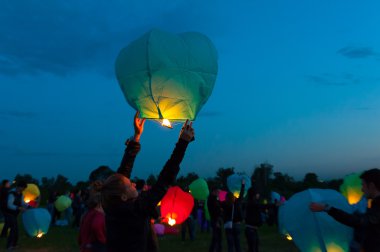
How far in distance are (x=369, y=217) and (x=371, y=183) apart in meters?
0.32

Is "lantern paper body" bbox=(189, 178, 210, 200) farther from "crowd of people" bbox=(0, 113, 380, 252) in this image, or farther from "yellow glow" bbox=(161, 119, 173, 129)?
"yellow glow" bbox=(161, 119, 173, 129)

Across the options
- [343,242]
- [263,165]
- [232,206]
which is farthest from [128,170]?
[263,165]

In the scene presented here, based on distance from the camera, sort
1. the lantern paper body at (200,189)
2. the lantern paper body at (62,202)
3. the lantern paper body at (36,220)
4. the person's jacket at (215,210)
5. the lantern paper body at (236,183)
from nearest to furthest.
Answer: the person's jacket at (215,210), the lantern paper body at (36,220), the lantern paper body at (236,183), the lantern paper body at (200,189), the lantern paper body at (62,202)

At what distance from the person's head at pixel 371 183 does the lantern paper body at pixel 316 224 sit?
1.55 m

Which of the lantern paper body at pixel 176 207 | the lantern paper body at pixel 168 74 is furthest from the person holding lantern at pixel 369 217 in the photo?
the lantern paper body at pixel 176 207

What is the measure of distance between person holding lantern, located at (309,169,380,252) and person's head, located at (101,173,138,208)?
189 centimetres

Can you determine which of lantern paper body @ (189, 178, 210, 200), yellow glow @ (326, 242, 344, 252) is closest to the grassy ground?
lantern paper body @ (189, 178, 210, 200)

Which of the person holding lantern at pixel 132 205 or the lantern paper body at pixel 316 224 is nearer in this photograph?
the person holding lantern at pixel 132 205

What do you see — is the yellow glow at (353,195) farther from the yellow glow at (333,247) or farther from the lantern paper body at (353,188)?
the yellow glow at (333,247)

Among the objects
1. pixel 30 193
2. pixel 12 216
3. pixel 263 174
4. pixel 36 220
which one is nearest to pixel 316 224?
pixel 12 216

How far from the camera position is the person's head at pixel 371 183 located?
405 centimetres

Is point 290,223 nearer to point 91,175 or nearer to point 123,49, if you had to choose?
point 91,175

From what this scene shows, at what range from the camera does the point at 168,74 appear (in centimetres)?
390

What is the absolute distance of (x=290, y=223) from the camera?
21.2 ft
